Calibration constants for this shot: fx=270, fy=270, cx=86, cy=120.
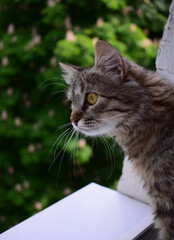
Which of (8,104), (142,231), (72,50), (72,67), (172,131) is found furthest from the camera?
(8,104)

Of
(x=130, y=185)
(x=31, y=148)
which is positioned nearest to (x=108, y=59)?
(x=130, y=185)

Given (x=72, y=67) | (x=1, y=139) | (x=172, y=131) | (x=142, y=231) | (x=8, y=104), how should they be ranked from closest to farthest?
(x=172, y=131) → (x=142, y=231) → (x=72, y=67) → (x=8, y=104) → (x=1, y=139)

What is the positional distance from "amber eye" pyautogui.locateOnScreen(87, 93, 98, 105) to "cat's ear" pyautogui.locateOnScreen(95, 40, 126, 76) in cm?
8

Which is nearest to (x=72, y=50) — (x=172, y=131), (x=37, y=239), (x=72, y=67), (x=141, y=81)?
(x=72, y=67)

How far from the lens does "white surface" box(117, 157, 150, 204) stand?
979 mm

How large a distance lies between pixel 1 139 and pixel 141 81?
154cm

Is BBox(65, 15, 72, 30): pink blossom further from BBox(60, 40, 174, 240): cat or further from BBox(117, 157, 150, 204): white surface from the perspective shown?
BBox(117, 157, 150, 204): white surface

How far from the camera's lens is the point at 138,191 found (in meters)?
0.99

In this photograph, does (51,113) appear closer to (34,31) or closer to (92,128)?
(34,31)

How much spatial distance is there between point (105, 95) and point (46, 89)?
1.17m

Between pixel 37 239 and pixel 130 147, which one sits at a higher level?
pixel 130 147

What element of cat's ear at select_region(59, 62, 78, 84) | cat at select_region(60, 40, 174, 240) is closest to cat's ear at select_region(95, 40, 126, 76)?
cat at select_region(60, 40, 174, 240)

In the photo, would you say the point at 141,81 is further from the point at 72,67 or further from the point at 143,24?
the point at 143,24

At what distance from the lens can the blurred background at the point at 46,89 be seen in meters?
1.78
